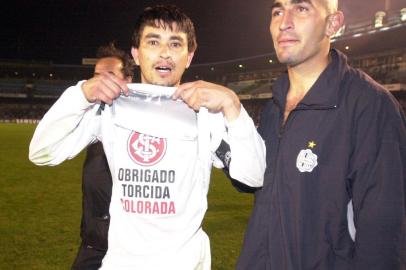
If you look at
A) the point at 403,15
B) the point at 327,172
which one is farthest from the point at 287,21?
the point at 403,15

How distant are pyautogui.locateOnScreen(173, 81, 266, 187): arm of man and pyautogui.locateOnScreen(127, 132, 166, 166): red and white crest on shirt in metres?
0.26

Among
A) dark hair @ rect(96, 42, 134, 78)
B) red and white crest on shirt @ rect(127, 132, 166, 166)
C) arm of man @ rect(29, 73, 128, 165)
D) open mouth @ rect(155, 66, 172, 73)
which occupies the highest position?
dark hair @ rect(96, 42, 134, 78)

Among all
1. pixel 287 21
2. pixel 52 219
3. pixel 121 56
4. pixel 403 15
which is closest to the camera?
pixel 287 21

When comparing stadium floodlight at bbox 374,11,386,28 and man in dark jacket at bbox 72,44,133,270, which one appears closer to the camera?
man in dark jacket at bbox 72,44,133,270

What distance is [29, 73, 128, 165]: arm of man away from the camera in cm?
199

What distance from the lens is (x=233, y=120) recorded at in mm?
1928

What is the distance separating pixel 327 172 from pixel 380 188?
0.22m

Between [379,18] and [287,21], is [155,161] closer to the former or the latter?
[287,21]

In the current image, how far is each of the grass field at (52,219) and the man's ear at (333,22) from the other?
12.5 feet

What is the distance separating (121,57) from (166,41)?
62.0 inches

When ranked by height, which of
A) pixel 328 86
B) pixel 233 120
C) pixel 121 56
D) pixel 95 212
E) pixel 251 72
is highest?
pixel 251 72

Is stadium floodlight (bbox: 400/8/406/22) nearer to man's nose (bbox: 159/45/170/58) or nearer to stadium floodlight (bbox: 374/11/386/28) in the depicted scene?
stadium floodlight (bbox: 374/11/386/28)

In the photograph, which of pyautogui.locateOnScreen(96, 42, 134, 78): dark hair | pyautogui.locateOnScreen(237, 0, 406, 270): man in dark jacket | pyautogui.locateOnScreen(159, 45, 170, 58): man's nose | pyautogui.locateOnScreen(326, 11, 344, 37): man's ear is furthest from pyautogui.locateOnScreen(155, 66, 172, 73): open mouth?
pyautogui.locateOnScreen(96, 42, 134, 78): dark hair

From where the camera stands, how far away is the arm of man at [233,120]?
1915 millimetres
